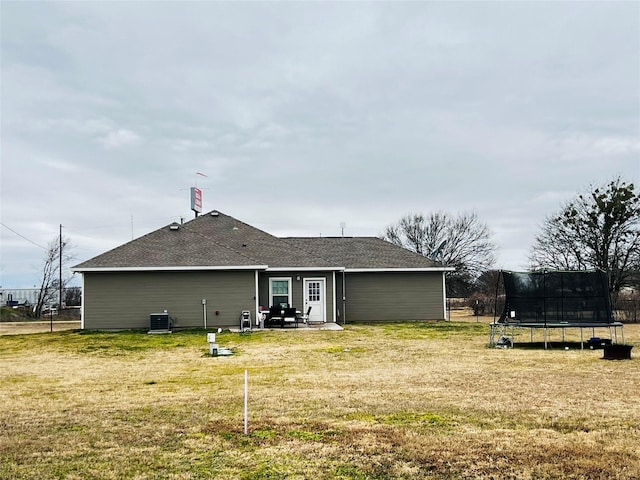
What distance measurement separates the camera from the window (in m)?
24.6

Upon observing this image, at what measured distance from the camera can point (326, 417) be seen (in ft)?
23.8

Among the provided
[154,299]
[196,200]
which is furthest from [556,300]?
[196,200]

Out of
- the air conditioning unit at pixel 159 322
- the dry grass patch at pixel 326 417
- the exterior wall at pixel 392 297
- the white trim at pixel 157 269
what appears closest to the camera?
the dry grass patch at pixel 326 417

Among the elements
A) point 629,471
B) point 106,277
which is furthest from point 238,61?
point 629,471

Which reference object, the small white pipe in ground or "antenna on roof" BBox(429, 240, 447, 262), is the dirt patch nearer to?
the small white pipe in ground

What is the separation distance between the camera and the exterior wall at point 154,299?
2206 centimetres

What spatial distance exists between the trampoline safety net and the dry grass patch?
2.18m

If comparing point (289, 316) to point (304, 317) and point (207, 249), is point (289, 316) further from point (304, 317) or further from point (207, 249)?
point (207, 249)

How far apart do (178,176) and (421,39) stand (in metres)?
18.4

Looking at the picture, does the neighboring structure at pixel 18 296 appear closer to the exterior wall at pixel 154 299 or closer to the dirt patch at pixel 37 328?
the dirt patch at pixel 37 328

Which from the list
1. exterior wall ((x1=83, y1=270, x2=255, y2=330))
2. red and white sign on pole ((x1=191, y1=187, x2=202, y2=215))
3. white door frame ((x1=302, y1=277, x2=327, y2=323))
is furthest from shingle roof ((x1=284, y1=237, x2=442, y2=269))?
exterior wall ((x1=83, y1=270, x2=255, y2=330))

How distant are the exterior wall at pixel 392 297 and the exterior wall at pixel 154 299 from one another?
6057mm

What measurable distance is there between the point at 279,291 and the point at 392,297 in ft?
17.7

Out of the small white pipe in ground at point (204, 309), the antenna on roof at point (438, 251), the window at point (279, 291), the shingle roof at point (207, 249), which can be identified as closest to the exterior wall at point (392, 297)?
the shingle roof at point (207, 249)
